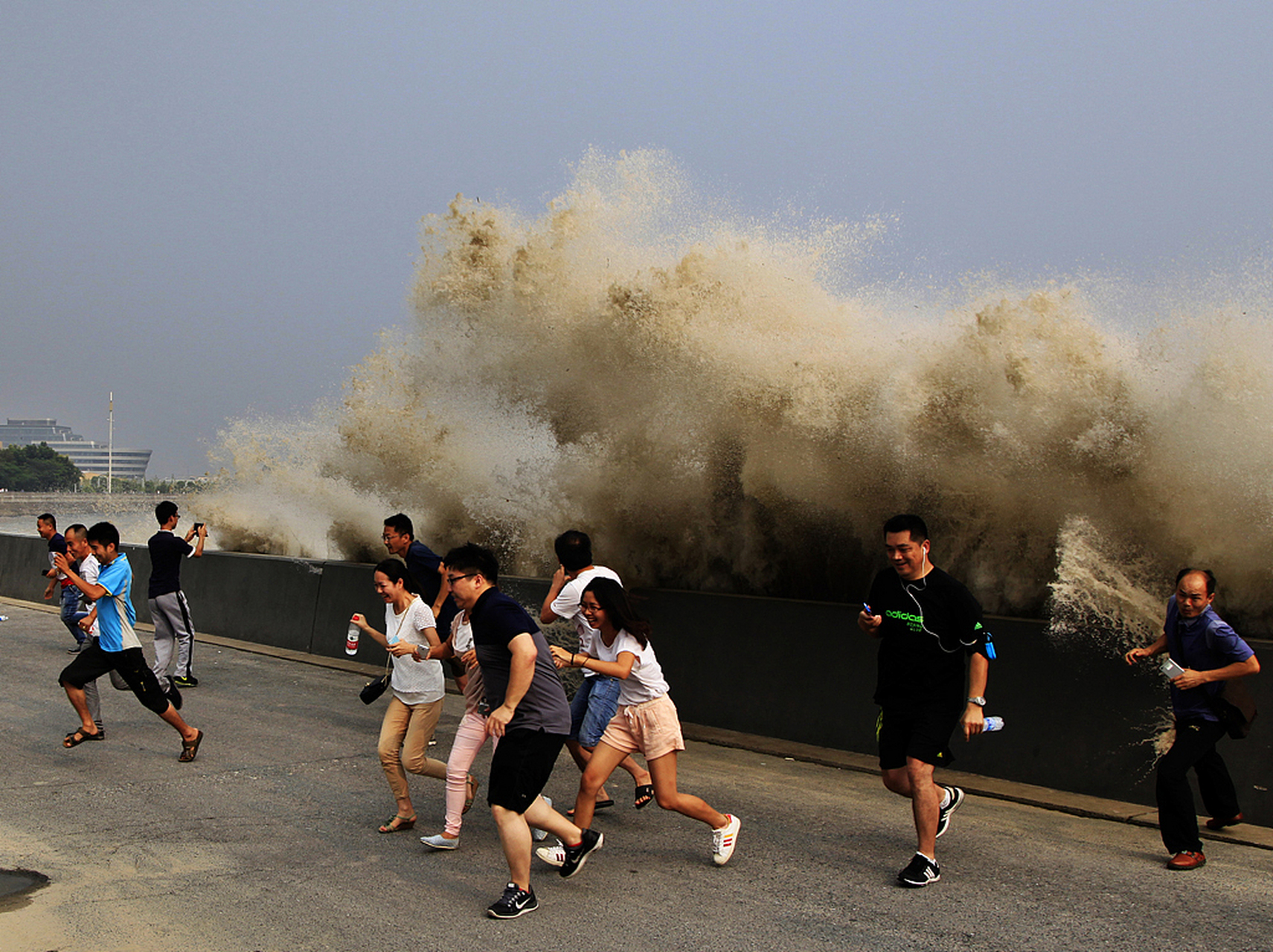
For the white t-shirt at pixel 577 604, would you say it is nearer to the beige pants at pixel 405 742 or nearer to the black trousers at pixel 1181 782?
the beige pants at pixel 405 742

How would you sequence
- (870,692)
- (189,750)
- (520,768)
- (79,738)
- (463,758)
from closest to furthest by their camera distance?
(520,768)
(463,758)
(189,750)
(79,738)
(870,692)

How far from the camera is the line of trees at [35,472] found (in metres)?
106

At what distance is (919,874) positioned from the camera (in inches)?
207

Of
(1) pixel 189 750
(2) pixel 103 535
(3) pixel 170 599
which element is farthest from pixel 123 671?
(3) pixel 170 599

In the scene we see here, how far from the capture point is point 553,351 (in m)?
11.7

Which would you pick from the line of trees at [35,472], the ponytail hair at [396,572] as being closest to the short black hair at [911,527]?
the ponytail hair at [396,572]

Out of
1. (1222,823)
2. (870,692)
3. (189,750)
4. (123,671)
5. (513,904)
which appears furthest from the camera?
(870,692)

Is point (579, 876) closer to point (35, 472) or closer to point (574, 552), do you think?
point (574, 552)

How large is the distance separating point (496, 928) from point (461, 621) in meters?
2.03

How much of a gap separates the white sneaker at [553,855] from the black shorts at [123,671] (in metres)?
3.80

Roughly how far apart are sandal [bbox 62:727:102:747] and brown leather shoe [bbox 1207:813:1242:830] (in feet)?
25.0

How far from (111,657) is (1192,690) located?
719 centimetres

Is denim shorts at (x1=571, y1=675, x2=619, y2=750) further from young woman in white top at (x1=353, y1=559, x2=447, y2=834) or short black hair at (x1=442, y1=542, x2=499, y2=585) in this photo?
short black hair at (x1=442, y1=542, x2=499, y2=585)

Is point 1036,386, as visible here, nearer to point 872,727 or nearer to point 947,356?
point 947,356
